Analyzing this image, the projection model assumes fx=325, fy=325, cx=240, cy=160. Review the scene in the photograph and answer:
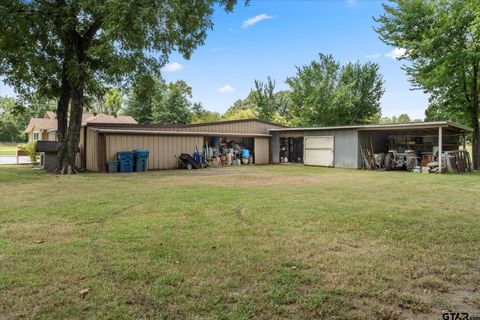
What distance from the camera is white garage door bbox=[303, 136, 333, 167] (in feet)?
57.6

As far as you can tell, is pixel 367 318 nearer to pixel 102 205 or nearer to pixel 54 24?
pixel 102 205

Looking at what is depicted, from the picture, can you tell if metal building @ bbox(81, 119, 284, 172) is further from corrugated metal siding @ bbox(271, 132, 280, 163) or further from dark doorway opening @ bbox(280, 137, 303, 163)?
dark doorway opening @ bbox(280, 137, 303, 163)

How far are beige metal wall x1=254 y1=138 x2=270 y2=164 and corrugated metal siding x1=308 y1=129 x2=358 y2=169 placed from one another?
4382mm

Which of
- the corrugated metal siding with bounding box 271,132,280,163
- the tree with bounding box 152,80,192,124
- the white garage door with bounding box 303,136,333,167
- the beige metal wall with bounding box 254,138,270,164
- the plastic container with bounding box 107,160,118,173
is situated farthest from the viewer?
the tree with bounding box 152,80,192,124

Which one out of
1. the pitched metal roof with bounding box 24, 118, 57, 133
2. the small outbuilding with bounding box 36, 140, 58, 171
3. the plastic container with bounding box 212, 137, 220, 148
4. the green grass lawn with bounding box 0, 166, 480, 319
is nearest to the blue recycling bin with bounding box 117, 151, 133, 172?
the small outbuilding with bounding box 36, 140, 58, 171

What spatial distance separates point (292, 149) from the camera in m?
22.2

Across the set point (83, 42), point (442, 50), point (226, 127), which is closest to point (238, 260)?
point (83, 42)

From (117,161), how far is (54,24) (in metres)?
5.61

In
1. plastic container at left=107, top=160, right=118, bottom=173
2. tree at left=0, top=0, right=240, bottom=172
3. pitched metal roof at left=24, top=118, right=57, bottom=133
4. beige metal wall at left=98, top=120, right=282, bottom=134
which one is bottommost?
plastic container at left=107, top=160, right=118, bottom=173

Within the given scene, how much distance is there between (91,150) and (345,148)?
1232cm

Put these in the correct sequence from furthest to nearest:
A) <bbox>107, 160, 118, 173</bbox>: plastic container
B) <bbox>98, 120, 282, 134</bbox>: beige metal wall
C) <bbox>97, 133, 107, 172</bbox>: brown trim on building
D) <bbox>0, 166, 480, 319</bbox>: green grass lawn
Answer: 1. <bbox>98, 120, 282, 134</bbox>: beige metal wall
2. <bbox>97, 133, 107, 172</bbox>: brown trim on building
3. <bbox>107, 160, 118, 173</bbox>: plastic container
4. <bbox>0, 166, 480, 319</bbox>: green grass lawn

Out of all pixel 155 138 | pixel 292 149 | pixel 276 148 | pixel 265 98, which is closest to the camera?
pixel 155 138

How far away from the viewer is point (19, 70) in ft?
40.5

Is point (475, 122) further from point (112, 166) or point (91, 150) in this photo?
point (91, 150)
